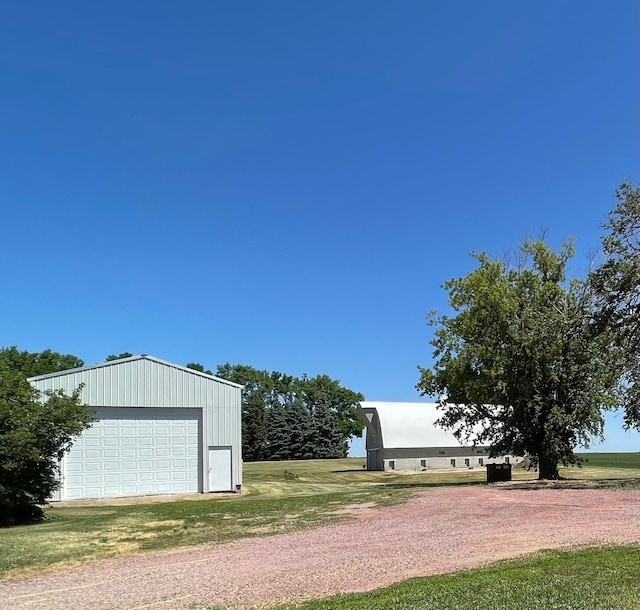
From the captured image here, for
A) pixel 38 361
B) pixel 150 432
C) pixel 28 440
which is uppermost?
pixel 38 361

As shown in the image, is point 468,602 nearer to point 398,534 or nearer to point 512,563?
Result: point 512,563

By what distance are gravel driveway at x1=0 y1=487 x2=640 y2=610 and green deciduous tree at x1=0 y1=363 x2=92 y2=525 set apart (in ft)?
23.7

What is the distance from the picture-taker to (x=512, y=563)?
8.86 meters

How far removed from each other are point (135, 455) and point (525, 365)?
52.5ft

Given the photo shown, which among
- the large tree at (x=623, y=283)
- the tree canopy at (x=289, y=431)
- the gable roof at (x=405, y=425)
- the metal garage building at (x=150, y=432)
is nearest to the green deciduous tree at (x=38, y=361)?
the tree canopy at (x=289, y=431)

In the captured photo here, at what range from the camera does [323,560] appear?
10508 mm

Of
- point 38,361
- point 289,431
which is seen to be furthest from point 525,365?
point 38,361

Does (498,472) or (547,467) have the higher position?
(547,467)

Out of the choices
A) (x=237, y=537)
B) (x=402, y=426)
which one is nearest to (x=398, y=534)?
(x=237, y=537)

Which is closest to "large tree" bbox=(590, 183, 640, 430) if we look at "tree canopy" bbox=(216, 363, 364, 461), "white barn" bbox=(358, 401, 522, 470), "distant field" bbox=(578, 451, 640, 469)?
"distant field" bbox=(578, 451, 640, 469)

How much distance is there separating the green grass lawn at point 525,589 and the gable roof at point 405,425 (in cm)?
4041

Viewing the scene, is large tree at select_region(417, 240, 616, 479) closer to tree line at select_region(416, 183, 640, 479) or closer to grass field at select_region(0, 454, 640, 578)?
tree line at select_region(416, 183, 640, 479)

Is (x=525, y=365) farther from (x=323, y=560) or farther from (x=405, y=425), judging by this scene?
(x=405, y=425)

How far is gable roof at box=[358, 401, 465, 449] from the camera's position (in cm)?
4881
